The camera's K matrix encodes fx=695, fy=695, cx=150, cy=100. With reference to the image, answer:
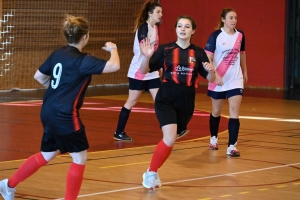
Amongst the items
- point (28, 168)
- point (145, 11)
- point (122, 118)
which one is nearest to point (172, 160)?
point (122, 118)

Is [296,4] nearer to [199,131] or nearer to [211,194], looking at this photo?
[199,131]

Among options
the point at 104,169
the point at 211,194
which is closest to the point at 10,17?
the point at 104,169

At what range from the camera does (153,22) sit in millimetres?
7750

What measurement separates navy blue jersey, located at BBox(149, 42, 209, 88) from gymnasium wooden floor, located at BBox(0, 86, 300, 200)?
2.69 ft

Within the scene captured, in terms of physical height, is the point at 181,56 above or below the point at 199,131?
above

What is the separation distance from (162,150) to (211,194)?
0.57m

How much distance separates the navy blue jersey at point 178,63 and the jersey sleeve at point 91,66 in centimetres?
132

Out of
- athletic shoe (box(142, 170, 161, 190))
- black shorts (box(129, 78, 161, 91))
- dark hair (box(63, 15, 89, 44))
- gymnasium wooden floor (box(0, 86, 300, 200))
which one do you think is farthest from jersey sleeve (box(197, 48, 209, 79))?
black shorts (box(129, 78, 161, 91))

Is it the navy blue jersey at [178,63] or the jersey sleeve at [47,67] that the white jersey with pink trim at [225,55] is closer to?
the navy blue jersey at [178,63]

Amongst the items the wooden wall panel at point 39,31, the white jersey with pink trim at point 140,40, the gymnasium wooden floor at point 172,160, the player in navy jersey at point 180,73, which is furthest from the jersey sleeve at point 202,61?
the wooden wall panel at point 39,31

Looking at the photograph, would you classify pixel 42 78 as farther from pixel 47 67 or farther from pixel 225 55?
pixel 225 55

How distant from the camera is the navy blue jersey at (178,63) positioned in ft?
18.6

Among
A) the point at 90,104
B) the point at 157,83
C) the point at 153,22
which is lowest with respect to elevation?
the point at 90,104

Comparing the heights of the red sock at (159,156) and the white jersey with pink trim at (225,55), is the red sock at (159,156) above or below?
below
